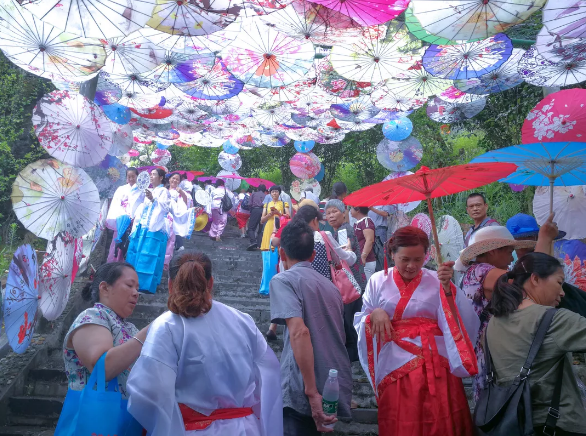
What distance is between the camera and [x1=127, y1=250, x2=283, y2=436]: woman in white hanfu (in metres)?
2.06

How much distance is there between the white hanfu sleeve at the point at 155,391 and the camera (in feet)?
6.68

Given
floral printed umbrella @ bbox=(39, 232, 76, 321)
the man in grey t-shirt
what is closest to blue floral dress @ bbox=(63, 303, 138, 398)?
the man in grey t-shirt

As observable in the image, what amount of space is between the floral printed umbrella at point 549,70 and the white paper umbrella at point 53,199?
458 cm

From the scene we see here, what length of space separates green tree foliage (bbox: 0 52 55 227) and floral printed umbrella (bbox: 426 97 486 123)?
8.69m

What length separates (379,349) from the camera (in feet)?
9.77

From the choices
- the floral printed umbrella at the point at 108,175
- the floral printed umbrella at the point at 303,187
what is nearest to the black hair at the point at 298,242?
→ the floral printed umbrella at the point at 108,175

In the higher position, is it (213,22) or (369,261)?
(213,22)

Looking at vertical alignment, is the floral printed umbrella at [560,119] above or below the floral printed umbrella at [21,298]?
above

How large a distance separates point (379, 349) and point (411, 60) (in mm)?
3747

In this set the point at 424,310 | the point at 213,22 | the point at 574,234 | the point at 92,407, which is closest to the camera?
the point at 92,407

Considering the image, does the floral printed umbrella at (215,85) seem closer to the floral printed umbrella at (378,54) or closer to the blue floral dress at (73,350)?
the floral printed umbrella at (378,54)

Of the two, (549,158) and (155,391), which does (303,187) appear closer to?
(549,158)

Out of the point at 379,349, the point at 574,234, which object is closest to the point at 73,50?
the point at 379,349

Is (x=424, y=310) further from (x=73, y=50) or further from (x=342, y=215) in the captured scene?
(x=73, y=50)
